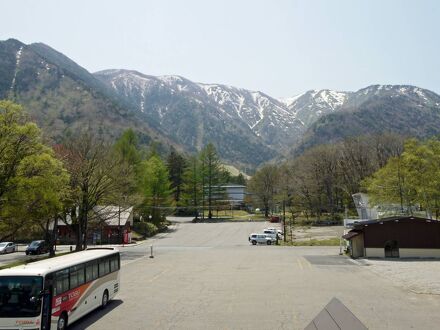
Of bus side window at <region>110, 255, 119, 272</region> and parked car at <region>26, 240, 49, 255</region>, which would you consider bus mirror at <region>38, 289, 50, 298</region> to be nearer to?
bus side window at <region>110, 255, 119, 272</region>

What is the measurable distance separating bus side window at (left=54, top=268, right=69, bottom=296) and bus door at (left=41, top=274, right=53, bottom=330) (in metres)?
0.36

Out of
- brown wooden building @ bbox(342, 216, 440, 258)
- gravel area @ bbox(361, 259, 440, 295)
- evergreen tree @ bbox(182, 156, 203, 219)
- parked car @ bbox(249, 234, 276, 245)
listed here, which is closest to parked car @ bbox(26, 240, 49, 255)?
parked car @ bbox(249, 234, 276, 245)

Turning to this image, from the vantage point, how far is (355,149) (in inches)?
3196

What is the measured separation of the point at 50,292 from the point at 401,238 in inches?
1275

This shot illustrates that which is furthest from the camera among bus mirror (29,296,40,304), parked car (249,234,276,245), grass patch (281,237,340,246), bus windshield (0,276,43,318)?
parked car (249,234,276,245)

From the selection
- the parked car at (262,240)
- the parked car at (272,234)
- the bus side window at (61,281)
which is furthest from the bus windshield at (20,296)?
the parked car at (272,234)

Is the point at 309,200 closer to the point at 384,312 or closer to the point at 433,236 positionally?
the point at 433,236

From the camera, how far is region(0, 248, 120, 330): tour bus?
1213cm

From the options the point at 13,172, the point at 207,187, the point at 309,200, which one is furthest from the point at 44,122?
the point at 13,172

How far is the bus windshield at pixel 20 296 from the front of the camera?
1212 cm

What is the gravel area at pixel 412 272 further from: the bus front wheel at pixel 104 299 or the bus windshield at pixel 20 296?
the bus windshield at pixel 20 296

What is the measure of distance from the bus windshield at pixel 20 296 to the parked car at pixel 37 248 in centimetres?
3320

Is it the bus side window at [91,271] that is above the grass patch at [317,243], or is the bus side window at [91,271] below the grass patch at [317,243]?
above

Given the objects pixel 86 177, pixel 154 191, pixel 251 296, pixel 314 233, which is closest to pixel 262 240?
pixel 314 233
